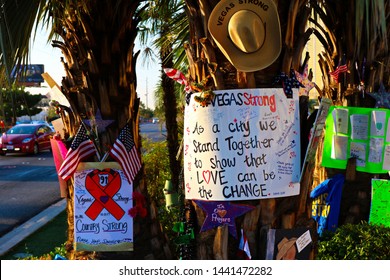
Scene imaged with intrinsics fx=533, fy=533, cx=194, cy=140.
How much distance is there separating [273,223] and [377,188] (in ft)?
10.0

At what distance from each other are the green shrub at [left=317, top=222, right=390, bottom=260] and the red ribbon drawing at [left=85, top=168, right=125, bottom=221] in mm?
2036

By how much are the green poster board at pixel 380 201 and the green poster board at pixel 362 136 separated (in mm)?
165

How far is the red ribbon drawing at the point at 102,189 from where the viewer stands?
4.68m

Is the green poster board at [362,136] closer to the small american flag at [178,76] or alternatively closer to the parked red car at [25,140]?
the small american flag at [178,76]

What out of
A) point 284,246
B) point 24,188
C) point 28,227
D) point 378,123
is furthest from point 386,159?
point 24,188

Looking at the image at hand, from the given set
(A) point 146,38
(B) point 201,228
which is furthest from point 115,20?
(A) point 146,38

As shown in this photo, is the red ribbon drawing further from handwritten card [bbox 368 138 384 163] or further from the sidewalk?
the sidewalk

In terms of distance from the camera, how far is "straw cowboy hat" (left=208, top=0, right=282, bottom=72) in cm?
330

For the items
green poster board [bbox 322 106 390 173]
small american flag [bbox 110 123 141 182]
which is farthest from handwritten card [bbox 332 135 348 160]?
small american flag [bbox 110 123 141 182]

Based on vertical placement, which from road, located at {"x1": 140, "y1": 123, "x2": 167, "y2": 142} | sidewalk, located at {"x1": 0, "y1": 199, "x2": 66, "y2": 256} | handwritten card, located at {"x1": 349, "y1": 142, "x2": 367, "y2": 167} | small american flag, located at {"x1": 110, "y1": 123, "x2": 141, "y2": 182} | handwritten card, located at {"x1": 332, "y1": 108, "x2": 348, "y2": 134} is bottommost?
sidewalk, located at {"x1": 0, "y1": 199, "x2": 66, "y2": 256}

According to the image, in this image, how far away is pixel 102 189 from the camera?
469 cm

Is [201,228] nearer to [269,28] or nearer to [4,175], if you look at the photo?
[269,28]

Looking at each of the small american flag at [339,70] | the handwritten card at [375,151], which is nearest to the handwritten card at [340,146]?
the handwritten card at [375,151]

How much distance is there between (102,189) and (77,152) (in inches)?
15.4
